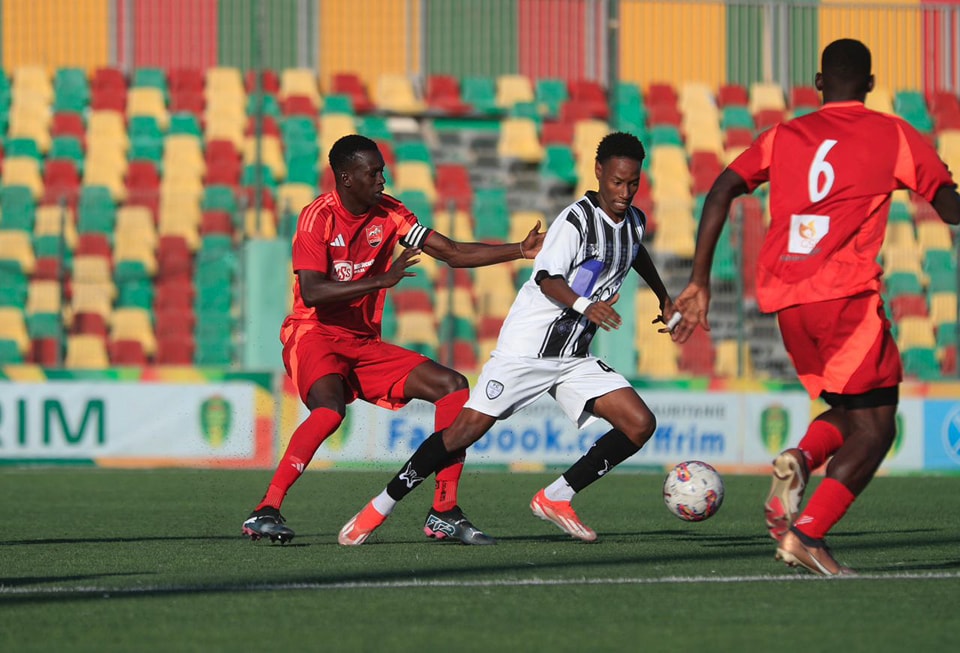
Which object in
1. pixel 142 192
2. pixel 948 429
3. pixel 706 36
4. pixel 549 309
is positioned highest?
pixel 706 36

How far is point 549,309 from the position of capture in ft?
27.0

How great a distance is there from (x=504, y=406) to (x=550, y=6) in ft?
49.4

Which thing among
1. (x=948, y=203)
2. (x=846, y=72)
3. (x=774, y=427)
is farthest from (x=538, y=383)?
(x=774, y=427)

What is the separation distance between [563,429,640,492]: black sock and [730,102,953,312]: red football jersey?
2326mm

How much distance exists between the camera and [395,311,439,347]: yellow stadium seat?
16859mm

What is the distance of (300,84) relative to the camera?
72.6 feet

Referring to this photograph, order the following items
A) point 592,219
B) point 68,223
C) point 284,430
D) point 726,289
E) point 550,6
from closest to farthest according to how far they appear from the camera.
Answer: point 592,219 → point 284,430 → point 726,289 → point 68,223 → point 550,6

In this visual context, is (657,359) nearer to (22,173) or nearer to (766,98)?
(766,98)

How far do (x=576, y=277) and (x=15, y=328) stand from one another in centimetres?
1064

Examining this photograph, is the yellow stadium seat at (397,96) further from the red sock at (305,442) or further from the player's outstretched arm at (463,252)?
the red sock at (305,442)

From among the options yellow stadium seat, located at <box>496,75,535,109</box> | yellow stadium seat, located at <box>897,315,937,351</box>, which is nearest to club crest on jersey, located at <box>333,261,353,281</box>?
yellow stadium seat, located at <box>897,315,937,351</box>

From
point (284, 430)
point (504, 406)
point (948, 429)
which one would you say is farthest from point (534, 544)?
point (948, 429)

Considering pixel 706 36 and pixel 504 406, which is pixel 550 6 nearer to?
pixel 706 36

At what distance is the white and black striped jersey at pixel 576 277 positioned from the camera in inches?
317
